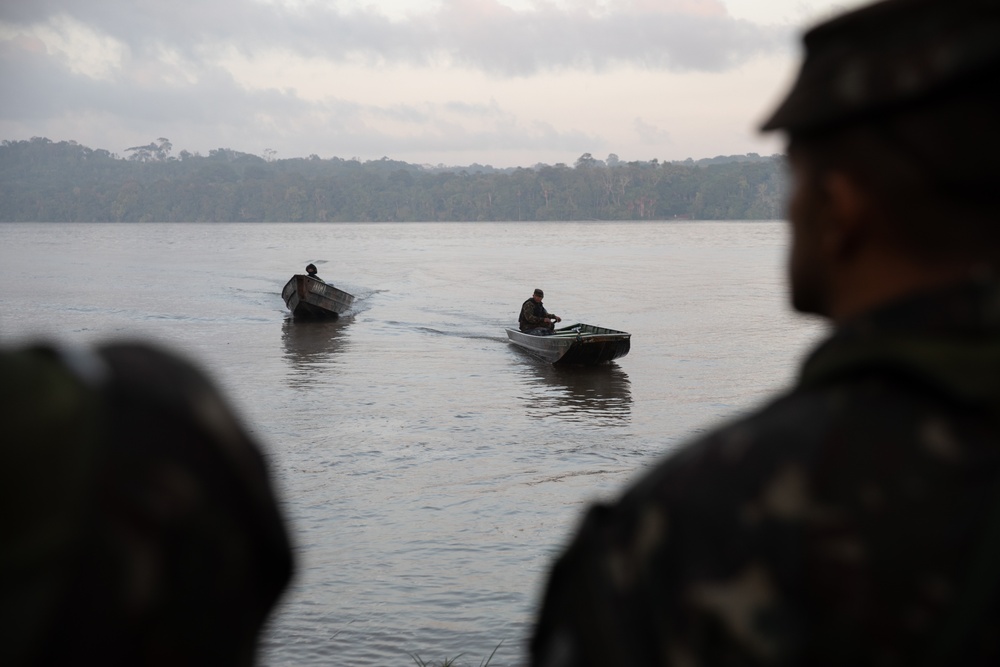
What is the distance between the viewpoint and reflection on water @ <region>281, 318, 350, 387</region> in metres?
26.5

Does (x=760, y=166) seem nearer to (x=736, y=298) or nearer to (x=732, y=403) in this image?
(x=736, y=298)

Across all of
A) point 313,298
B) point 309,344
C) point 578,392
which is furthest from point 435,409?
point 313,298

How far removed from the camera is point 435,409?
2097 cm

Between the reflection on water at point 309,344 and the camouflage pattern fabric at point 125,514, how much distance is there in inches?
916

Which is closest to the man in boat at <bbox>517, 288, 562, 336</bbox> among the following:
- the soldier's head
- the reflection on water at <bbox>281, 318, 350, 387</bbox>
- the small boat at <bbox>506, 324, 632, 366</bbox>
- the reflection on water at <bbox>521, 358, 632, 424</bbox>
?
the small boat at <bbox>506, 324, 632, 366</bbox>

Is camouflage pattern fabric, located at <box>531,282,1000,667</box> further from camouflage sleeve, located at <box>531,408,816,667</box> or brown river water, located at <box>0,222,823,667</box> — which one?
brown river water, located at <box>0,222,823,667</box>

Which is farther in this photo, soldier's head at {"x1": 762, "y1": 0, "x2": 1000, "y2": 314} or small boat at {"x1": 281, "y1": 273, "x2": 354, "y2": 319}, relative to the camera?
small boat at {"x1": 281, "y1": 273, "x2": 354, "y2": 319}

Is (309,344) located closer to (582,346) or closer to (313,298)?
(313,298)

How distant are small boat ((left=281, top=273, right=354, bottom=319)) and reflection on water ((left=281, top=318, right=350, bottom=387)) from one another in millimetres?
350

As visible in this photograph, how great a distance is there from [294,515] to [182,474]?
12364 mm

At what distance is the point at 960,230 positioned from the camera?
1424mm

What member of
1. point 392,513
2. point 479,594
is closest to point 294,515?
point 392,513

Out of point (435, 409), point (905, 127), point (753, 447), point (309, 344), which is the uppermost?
point (905, 127)

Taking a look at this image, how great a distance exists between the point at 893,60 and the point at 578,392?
22.2 metres
